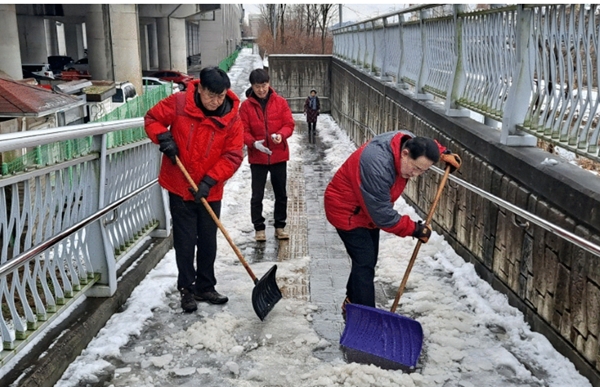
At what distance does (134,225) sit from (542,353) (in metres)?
3.42

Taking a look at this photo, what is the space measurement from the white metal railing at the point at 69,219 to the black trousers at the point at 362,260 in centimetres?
174

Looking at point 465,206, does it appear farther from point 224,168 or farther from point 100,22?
point 100,22

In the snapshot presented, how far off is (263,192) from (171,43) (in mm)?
40294

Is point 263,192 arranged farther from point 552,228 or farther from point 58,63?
point 58,63

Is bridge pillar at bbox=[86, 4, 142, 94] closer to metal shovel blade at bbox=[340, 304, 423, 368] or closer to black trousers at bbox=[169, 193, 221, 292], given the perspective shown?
black trousers at bbox=[169, 193, 221, 292]

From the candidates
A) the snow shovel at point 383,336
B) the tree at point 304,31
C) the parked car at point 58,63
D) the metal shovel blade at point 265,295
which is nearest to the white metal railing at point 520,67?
the snow shovel at point 383,336

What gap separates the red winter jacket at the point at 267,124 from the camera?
6.64 m

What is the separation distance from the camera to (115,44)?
29.5m

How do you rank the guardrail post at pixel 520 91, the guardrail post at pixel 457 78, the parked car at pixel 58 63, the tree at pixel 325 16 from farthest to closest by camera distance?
1. the parked car at pixel 58 63
2. the tree at pixel 325 16
3. the guardrail post at pixel 457 78
4. the guardrail post at pixel 520 91

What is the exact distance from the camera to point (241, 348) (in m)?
4.15

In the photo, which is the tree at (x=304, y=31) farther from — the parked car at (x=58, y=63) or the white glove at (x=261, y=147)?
the white glove at (x=261, y=147)

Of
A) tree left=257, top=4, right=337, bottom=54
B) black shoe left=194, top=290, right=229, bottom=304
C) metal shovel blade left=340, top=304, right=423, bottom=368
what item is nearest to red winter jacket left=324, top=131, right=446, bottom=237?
metal shovel blade left=340, top=304, right=423, bottom=368

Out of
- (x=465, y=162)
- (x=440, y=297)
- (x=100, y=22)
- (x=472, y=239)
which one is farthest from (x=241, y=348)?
(x=100, y=22)

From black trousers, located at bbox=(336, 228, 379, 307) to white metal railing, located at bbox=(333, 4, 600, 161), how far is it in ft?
4.88
